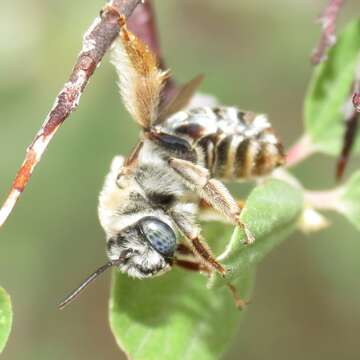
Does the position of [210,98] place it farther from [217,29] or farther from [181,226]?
[217,29]

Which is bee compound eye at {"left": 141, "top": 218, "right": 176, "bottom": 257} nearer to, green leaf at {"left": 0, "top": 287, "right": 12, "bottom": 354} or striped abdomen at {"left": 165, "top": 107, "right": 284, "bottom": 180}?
striped abdomen at {"left": 165, "top": 107, "right": 284, "bottom": 180}

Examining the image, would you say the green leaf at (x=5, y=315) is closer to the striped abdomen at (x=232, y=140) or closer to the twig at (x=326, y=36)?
the striped abdomen at (x=232, y=140)

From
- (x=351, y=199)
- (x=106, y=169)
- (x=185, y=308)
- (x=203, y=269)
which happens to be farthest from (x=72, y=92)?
(x=106, y=169)

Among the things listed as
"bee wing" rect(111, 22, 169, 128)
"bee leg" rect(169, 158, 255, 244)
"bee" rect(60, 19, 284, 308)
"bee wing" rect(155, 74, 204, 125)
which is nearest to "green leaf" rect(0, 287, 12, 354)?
"bee" rect(60, 19, 284, 308)

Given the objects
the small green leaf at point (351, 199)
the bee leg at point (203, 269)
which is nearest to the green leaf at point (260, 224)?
the bee leg at point (203, 269)

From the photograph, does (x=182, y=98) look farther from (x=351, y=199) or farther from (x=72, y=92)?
(x=72, y=92)
